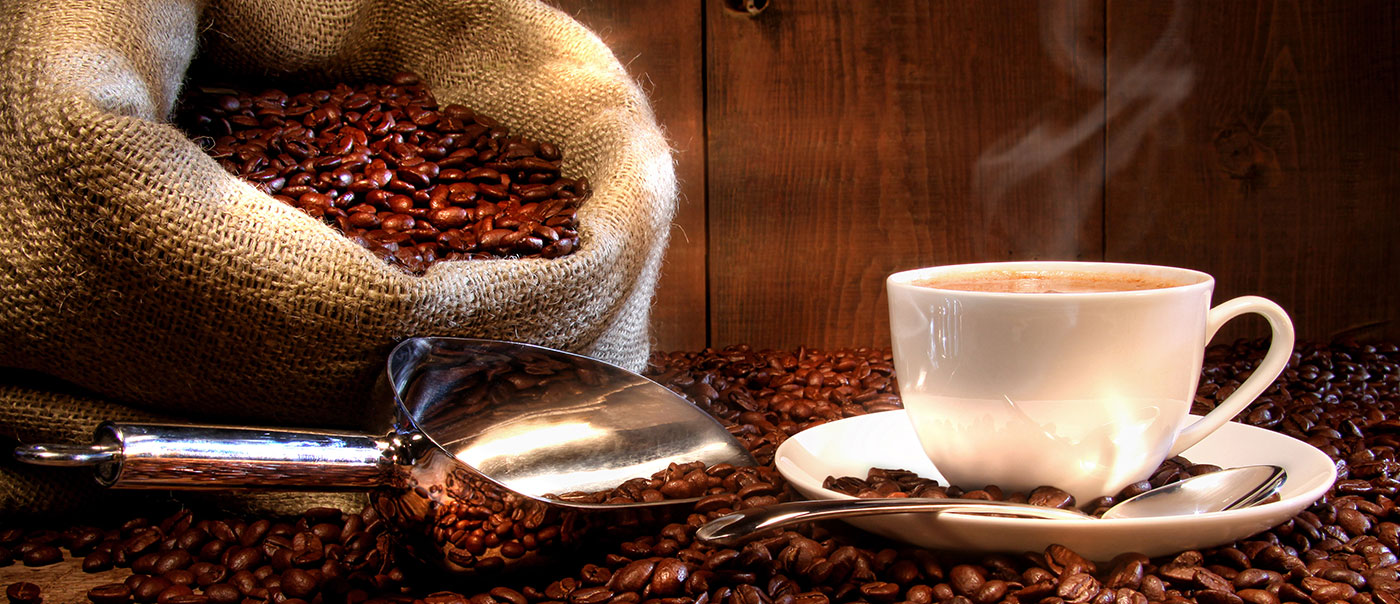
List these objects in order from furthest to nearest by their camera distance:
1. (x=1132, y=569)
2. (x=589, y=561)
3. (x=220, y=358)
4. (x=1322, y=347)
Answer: (x=1322, y=347) → (x=220, y=358) → (x=589, y=561) → (x=1132, y=569)

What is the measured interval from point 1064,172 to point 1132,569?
1211mm

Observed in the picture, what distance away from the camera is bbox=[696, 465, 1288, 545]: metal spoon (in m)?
0.71

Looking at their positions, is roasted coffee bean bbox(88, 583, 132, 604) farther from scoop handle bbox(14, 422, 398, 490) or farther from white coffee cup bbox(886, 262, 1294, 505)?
Result: white coffee cup bbox(886, 262, 1294, 505)

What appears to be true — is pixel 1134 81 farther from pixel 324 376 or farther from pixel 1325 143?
pixel 324 376

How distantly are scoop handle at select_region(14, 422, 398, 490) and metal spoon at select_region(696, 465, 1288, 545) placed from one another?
266 mm

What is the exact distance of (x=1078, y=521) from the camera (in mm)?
702

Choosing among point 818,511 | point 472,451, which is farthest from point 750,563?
point 472,451

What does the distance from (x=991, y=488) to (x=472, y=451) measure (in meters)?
0.47

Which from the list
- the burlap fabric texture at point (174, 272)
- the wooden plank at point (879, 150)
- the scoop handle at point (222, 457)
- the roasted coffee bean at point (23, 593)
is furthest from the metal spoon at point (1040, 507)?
the wooden plank at point (879, 150)

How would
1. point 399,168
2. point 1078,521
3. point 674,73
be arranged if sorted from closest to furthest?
point 1078,521 → point 399,168 → point 674,73

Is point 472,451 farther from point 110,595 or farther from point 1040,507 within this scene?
point 1040,507

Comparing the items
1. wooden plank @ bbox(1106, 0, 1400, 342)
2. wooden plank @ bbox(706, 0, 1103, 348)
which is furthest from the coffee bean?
wooden plank @ bbox(1106, 0, 1400, 342)

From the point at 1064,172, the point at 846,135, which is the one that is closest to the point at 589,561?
the point at 846,135

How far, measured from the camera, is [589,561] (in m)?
0.85
